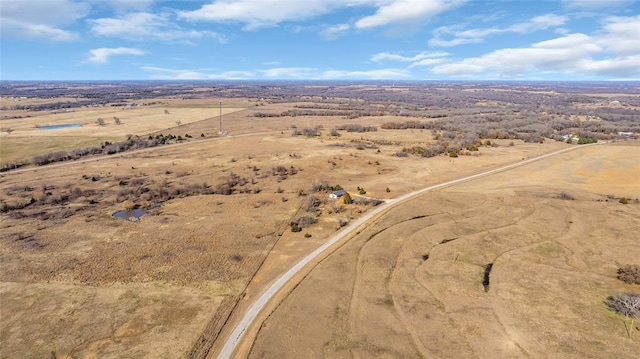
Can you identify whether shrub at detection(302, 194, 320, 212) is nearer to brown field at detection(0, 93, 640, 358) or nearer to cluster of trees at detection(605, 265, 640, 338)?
brown field at detection(0, 93, 640, 358)

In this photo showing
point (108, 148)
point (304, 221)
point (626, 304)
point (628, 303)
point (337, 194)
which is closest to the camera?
point (626, 304)

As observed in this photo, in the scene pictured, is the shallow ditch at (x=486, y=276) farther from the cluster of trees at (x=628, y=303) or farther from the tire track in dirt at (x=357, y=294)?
the cluster of trees at (x=628, y=303)

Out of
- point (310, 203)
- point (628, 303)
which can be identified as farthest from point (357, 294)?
point (310, 203)

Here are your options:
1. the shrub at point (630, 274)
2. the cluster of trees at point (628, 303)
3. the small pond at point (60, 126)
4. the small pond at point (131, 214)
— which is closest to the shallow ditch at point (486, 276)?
the cluster of trees at point (628, 303)

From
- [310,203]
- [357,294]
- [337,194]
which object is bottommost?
[357,294]

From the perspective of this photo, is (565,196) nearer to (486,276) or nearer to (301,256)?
(486,276)

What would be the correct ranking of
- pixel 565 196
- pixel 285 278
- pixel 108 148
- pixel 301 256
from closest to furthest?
pixel 285 278 → pixel 301 256 → pixel 565 196 → pixel 108 148
